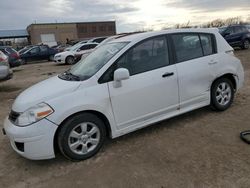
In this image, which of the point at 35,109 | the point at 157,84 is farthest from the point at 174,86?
the point at 35,109

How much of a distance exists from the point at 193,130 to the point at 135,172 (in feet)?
5.19

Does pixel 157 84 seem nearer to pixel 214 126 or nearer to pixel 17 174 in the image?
pixel 214 126

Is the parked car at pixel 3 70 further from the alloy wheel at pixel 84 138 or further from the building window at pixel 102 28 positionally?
the building window at pixel 102 28

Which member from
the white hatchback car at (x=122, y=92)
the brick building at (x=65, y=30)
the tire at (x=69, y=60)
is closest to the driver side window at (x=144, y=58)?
the white hatchback car at (x=122, y=92)

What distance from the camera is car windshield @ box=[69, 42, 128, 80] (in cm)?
429

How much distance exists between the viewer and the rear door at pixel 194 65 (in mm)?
4781

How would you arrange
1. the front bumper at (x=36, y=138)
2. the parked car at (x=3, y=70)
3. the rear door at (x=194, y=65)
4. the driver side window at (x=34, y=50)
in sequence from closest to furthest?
1. the front bumper at (x=36, y=138)
2. the rear door at (x=194, y=65)
3. the parked car at (x=3, y=70)
4. the driver side window at (x=34, y=50)

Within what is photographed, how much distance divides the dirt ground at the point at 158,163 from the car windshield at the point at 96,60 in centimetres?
118

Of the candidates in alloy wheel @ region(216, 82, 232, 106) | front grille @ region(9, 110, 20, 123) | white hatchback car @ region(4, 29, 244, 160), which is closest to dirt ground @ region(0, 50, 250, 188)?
white hatchback car @ region(4, 29, 244, 160)

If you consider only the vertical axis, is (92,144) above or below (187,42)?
below

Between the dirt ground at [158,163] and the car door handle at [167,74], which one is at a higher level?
the car door handle at [167,74]

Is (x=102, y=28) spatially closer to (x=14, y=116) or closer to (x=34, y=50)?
(x=34, y=50)

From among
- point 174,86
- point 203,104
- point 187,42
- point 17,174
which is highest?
point 187,42

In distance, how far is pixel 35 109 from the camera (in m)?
3.73
